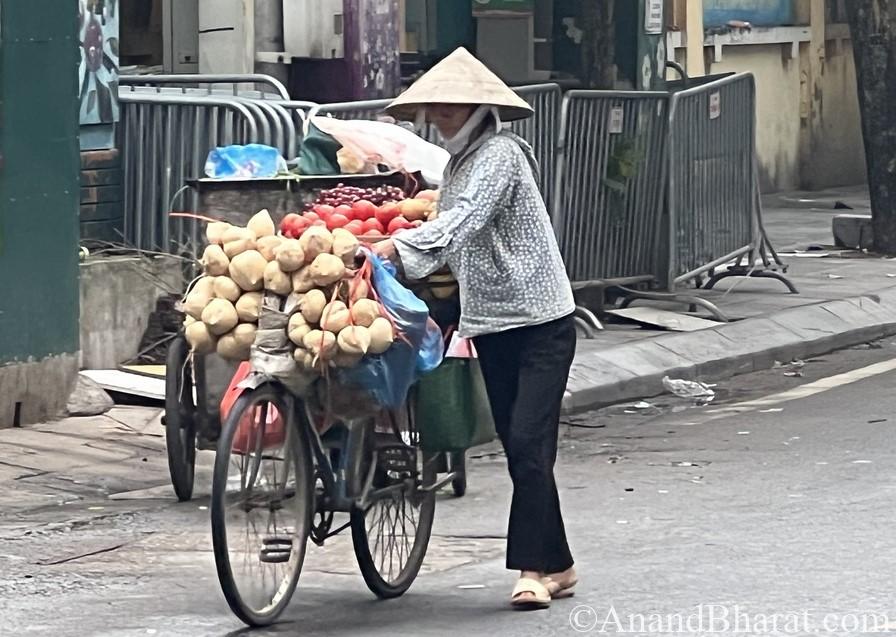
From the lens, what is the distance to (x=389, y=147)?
328 inches

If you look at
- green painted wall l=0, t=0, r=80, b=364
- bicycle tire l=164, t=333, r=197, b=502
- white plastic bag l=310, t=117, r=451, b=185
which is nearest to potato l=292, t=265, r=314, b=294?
bicycle tire l=164, t=333, r=197, b=502

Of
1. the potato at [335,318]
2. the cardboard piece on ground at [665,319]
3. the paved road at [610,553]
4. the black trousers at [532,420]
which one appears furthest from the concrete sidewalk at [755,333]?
the potato at [335,318]

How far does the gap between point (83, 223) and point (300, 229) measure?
424cm

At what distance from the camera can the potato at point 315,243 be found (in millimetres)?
6137

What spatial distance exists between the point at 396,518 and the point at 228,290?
0.97 metres

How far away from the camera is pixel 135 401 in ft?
32.7

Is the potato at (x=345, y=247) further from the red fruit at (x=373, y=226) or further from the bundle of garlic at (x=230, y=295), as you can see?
the red fruit at (x=373, y=226)

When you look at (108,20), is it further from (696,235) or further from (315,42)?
(696,235)

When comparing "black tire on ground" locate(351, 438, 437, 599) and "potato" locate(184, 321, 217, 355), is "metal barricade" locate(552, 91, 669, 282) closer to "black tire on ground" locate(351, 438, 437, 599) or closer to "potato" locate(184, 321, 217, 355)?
"black tire on ground" locate(351, 438, 437, 599)

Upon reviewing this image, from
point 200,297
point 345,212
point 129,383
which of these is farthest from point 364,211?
point 129,383

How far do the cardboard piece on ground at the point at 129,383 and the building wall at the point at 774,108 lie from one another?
43.1 ft

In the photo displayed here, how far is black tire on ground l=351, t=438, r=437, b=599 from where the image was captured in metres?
6.46

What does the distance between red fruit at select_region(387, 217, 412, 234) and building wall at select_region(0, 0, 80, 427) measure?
9.75 ft

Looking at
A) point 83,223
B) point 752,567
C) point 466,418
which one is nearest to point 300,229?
point 466,418
